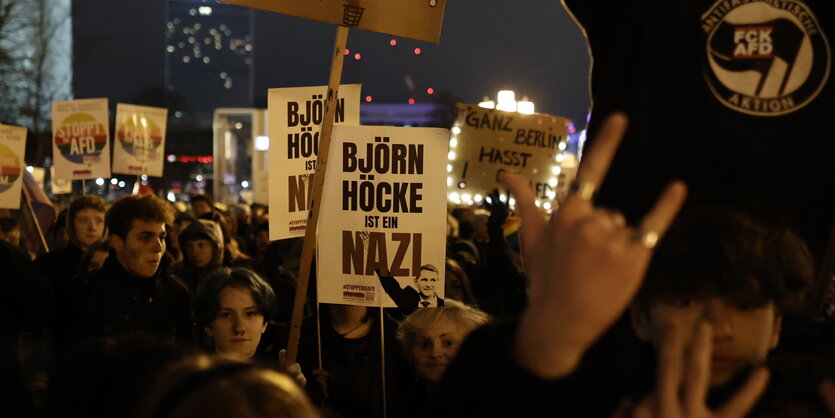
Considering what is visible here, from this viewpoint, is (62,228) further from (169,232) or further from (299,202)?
(299,202)

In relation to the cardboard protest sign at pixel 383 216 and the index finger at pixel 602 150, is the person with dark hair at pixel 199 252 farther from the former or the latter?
the index finger at pixel 602 150

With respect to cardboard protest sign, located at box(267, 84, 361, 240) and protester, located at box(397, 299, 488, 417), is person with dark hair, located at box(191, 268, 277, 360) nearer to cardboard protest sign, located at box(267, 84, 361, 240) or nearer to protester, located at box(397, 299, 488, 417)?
protester, located at box(397, 299, 488, 417)

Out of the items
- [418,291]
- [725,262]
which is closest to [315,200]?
[418,291]

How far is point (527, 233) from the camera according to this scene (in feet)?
5.33

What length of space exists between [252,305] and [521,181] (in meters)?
3.35

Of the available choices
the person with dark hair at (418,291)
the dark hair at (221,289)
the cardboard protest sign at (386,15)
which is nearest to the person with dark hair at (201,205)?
the person with dark hair at (418,291)

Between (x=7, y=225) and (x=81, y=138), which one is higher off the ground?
(x=81, y=138)

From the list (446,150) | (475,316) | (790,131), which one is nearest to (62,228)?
(446,150)

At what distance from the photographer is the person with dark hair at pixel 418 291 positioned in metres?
5.80

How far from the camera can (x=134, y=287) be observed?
18.8 feet

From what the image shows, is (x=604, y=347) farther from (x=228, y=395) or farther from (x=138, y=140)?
(x=138, y=140)

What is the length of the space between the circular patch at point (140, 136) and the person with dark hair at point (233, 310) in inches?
410

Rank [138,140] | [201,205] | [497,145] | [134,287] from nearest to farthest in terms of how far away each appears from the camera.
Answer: [134,287]
[497,145]
[201,205]
[138,140]

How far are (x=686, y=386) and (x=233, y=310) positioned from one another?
350cm
